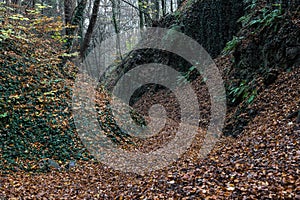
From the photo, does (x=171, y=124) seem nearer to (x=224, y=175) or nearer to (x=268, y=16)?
(x=268, y=16)

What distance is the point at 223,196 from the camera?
3889 mm

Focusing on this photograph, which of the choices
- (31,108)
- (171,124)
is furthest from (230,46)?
(31,108)

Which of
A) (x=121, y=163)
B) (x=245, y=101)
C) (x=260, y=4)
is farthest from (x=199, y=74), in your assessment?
(x=121, y=163)

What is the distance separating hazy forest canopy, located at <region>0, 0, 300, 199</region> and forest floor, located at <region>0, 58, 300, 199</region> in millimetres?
21

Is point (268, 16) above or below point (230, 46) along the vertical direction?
above

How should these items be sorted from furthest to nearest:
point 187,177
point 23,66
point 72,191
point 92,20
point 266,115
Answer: point 92,20 < point 23,66 < point 266,115 < point 72,191 < point 187,177

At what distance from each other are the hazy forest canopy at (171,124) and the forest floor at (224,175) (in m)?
0.02

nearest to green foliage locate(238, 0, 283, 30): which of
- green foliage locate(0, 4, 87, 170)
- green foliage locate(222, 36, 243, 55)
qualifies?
green foliage locate(222, 36, 243, 55)

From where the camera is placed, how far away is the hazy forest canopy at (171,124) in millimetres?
4641

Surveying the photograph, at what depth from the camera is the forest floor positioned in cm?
403

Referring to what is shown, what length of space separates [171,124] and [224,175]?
6519 millimetres

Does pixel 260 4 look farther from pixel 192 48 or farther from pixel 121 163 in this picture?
pixel 121 163

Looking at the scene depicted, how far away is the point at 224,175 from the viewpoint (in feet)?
15.0

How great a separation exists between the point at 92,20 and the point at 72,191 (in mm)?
7684
